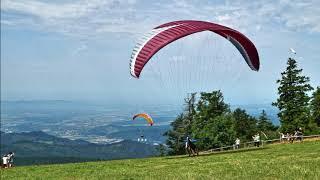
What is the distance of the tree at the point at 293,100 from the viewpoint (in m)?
77.8

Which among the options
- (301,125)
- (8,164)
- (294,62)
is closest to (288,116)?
(301,125)

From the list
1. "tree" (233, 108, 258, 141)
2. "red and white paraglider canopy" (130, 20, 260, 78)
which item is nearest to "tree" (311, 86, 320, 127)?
"tree" (233, 108, 258, 141)

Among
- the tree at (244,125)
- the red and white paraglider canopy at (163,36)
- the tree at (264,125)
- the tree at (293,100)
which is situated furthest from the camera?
the tree at (264,125)

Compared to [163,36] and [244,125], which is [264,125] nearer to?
[244,125]

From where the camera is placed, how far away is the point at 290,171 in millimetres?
17234

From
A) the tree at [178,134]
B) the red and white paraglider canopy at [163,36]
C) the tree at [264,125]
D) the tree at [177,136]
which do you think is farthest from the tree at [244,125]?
the red and white paraglider canopy at [163,36]

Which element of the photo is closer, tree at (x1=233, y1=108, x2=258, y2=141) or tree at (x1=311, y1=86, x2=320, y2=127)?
tree at (x1=311, y1=86, x2=320, y2=127)

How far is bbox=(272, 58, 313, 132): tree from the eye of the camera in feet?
255

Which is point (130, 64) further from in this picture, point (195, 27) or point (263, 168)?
point (263, 168)

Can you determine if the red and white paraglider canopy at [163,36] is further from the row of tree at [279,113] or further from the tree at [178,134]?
the tree at [178,134]

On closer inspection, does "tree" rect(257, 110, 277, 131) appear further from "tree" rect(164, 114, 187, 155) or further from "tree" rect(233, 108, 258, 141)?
"tree" rect(164, 114, 187, 155)

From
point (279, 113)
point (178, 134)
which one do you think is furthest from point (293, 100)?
point (178, 134)

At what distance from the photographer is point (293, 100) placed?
78.8m

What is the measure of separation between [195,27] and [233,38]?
393 centimetres
